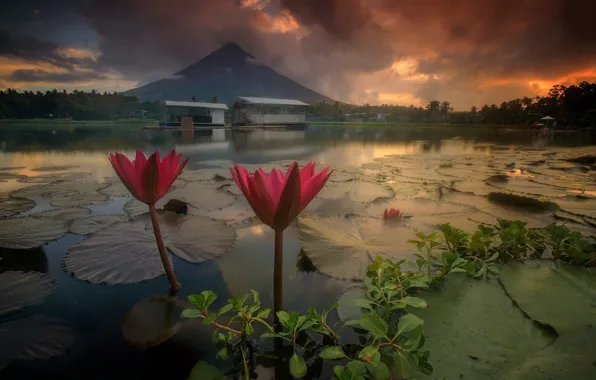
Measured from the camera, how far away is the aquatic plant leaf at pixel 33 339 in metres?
0.70

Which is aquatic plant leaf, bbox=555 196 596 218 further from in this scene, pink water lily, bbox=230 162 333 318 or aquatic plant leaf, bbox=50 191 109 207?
aquatic plant leaf, bbox=50 191 109 207

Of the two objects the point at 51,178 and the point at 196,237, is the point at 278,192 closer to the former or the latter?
the point at 196,237

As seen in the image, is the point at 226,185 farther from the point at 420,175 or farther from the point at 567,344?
the point at 567,344

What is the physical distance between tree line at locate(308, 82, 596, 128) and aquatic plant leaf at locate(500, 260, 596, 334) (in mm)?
27749

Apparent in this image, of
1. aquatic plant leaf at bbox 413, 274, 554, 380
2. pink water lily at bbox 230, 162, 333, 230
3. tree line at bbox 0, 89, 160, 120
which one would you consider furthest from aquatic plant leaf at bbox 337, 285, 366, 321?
tree line at bbox 0, 89, 160, 120

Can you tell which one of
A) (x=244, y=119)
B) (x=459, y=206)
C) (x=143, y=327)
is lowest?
(x=143, y=327)

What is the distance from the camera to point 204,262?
124 centimetres

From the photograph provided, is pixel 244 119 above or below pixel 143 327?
above

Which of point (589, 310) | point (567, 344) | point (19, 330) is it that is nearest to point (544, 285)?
point (589, 310)

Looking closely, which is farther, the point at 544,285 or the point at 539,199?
the point at 539,199

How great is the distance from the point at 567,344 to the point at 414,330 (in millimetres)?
317

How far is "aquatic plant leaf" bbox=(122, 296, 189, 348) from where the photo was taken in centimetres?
77

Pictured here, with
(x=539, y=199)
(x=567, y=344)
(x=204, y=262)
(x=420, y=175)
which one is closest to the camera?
(x=567, y=344)

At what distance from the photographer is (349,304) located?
89 centimetres
